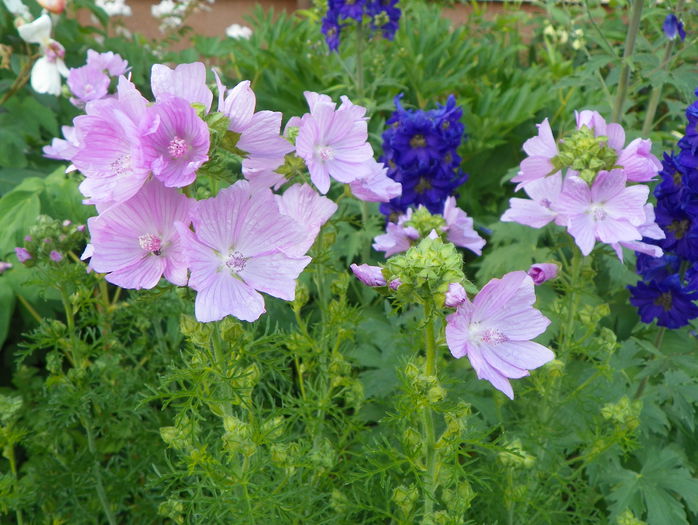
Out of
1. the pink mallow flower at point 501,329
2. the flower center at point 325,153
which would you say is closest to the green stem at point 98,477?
the flower center at point 325,153

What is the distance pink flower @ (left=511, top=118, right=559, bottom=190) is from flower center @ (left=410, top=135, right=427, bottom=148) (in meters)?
0.42

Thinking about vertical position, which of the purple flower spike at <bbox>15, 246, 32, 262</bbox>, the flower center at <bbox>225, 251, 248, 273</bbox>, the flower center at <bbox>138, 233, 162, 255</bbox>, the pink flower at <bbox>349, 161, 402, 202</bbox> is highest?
the flower center at <bbox>138, 233, 162, 255</bbox>

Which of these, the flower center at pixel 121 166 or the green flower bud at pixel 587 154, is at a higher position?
the flower center at pixel 121 166

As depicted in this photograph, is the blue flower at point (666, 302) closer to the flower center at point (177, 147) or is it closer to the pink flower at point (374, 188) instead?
the pink flower at point (374, 188)

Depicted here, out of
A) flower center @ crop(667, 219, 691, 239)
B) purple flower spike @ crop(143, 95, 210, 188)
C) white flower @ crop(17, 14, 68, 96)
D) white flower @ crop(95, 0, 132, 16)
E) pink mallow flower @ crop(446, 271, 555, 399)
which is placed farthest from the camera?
white flower @ crop(95, 0, 132, 16)

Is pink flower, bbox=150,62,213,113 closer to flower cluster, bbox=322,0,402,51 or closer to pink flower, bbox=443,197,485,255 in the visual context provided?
pink flower, bbox=443,197,485,255

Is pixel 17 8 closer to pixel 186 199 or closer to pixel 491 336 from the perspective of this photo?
pixel 186 199

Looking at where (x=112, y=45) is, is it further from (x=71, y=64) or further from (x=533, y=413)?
(x=533, y=413)

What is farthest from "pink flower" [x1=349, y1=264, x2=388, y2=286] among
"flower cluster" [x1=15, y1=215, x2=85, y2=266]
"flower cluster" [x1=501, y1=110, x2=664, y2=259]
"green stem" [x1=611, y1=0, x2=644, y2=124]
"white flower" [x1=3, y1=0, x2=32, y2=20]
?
"white flower" [x1=3, y1=0, x2=32, y2=20]

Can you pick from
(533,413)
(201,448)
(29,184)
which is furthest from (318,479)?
(29,184)

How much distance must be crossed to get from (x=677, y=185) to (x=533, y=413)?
1.85 ft

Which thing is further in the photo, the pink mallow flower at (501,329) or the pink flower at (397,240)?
the pink flower at (397,240)

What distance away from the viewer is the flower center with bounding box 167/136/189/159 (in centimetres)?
78

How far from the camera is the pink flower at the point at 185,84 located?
82 centimetres
